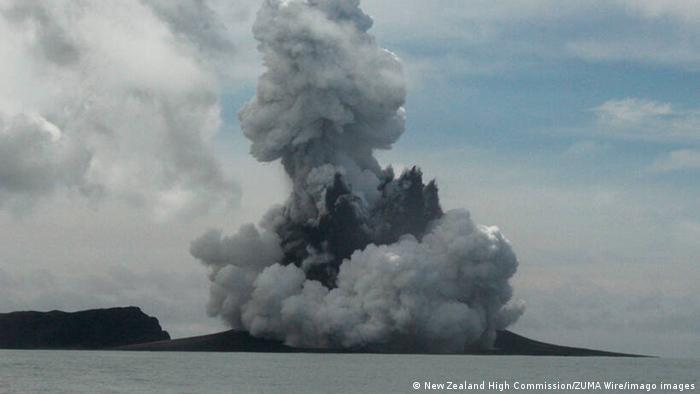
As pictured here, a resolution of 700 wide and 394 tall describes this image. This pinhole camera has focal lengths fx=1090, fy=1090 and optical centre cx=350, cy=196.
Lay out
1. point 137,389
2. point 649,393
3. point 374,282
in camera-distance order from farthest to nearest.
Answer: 1. point 374,282
2. point 649,393
3. point 137,389

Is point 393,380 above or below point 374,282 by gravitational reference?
below

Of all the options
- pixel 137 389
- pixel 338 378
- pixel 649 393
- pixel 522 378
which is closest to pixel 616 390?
pixel 649 393

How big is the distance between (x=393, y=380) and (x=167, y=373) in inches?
1349

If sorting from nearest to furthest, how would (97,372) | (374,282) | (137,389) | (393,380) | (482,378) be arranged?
(137,389), (393,380), (482,378), (97,372), (374,282)

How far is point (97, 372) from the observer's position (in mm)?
153875

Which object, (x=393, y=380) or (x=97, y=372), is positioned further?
(x=97, y=372)

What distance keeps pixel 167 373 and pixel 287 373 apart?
54.5 feet

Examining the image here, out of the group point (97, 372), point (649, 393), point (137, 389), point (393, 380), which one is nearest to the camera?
point (137, 389)

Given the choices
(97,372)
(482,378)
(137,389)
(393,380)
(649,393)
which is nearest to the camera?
(137,389)

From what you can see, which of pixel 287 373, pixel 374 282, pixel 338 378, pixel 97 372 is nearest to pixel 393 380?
pixel 338 378

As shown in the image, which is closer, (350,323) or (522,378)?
(522,378)

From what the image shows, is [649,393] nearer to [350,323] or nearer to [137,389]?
[137,389]

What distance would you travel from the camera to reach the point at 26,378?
138 m

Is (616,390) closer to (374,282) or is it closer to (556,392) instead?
(556,392)
